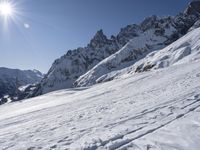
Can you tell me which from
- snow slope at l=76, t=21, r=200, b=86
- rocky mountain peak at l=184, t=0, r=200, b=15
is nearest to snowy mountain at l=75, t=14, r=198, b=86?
snow slope at l=76, t=21, r=200, b=86

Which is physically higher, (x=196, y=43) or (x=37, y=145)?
(x=196, y=43)

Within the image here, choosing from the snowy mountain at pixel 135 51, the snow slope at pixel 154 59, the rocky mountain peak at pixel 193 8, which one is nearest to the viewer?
the snow slope at pixel 154 59

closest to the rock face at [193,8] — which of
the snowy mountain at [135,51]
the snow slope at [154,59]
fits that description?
the snowy mountain at [135,51]

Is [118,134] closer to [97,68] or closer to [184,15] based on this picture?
[97,68]

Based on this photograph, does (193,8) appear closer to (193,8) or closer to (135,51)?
(193,8)

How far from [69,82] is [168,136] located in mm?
187971

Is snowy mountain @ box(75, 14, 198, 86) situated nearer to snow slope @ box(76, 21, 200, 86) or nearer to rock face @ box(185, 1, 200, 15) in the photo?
snow slope @ box(76, 21, 200, 86)

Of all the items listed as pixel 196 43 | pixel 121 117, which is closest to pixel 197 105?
pixel 121 117

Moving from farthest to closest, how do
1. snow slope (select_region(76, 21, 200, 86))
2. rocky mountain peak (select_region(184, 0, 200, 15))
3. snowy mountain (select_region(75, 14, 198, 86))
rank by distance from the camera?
1. rocky mountain peak (select_region(184, 0, 200, 15))
2. snowy mountain (select_region(75, 14, 198, 86))
3. snow slope (select_region(76, 21, 200, 86))

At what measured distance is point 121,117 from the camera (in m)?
10.3

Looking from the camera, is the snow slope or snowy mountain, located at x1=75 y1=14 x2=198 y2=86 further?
snowy mountain, located at x1=75 y1=14 x2=198 y2=86

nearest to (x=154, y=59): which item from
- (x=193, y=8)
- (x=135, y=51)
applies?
(x=135, y=51)

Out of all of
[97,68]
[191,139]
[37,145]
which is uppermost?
[97,68]

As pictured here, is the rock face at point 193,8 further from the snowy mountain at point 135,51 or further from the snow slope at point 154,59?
the snow slope at point 154,59
